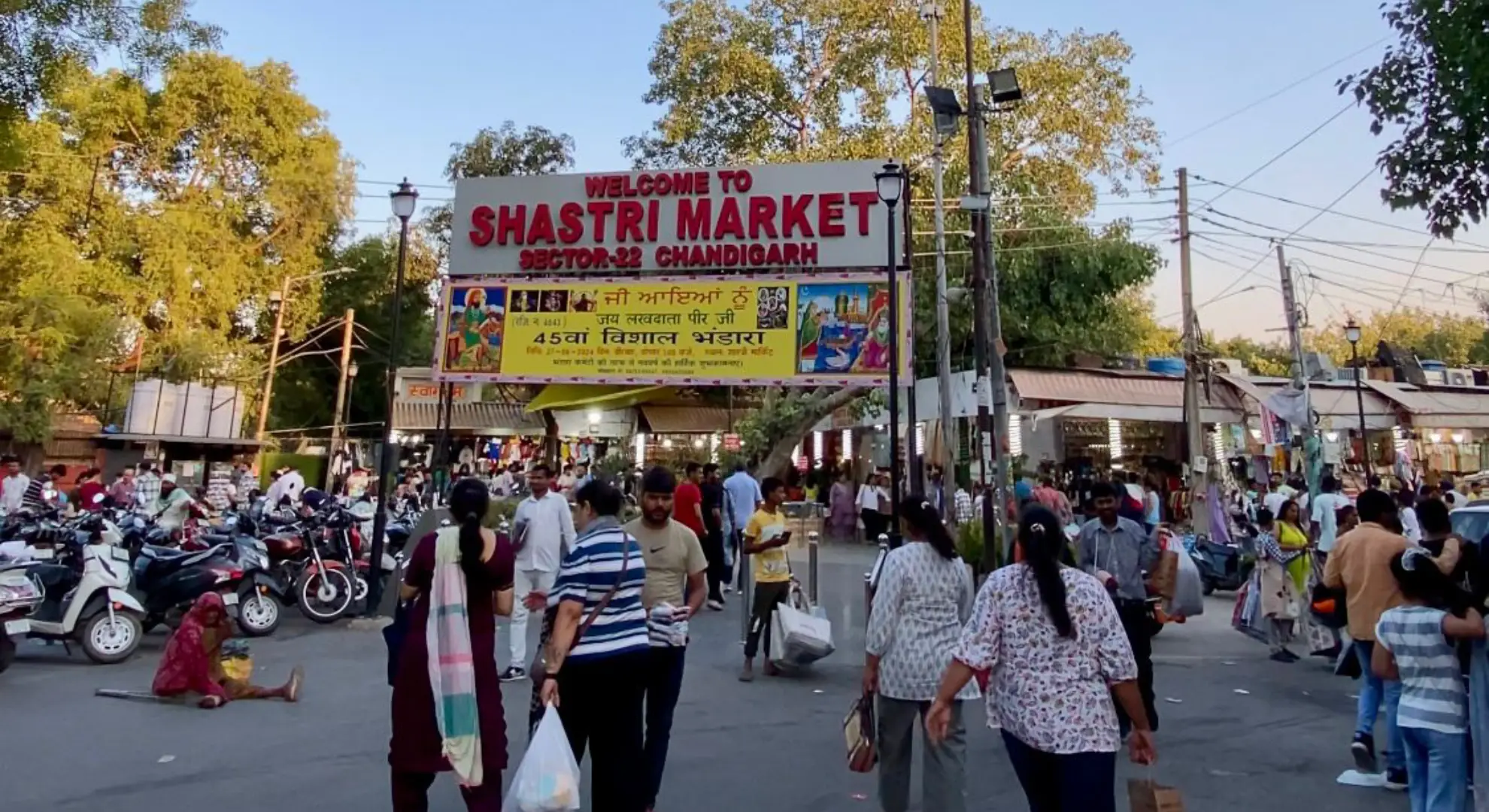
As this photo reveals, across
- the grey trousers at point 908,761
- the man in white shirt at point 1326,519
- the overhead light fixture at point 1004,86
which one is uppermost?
the overhead light fixture at point 1004,86

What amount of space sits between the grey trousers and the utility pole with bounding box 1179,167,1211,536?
12393mm

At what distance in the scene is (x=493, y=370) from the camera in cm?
1544

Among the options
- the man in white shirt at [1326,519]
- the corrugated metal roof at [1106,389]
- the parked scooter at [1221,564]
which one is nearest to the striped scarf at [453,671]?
the man in white shirt at [1326,519]

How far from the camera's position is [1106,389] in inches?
862

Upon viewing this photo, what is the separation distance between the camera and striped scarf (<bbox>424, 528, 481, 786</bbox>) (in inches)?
140

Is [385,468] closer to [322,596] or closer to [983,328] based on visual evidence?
[322,596]

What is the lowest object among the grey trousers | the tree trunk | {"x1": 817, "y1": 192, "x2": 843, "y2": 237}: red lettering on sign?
the grey trousers

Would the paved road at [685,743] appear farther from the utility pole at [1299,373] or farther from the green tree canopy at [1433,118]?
the utility pole at [1299,373]

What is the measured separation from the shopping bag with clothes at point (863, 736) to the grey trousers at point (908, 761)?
2.4 inches

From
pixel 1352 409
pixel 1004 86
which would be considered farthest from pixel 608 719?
pixel 1352 409

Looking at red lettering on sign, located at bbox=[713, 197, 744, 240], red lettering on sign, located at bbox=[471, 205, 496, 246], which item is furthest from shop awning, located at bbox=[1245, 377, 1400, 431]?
red lettering on sign, located at bbox=[471, 205, 496, 246]

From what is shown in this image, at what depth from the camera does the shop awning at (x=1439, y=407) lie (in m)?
22.6

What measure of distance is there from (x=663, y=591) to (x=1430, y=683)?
10.7ft

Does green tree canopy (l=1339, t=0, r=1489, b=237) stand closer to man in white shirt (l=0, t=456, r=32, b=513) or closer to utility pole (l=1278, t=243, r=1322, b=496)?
utility pole (l=1278, t=243, r=1322, b=496)
